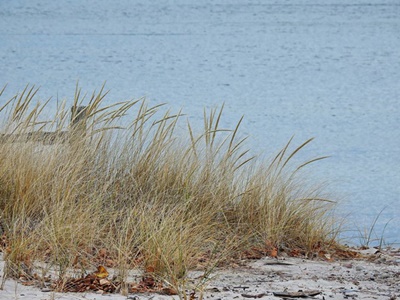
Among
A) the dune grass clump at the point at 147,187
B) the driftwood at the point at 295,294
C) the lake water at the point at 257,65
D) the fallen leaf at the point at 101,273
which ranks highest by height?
the lake water at the point at 257,65

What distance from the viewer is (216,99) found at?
1633 centimetres

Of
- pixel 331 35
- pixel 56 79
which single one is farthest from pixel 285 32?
pixel 56 79

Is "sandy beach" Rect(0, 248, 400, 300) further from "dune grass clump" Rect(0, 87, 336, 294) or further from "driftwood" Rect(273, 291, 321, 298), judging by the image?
"dune grass clump" Rect(0, 87, 336, 294)

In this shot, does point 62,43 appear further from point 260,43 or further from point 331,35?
point 331,35

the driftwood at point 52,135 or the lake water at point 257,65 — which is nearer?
the driftwood at point 52,135

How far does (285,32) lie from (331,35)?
8.99ft

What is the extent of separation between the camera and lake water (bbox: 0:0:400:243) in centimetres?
1179

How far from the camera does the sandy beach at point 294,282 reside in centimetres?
432

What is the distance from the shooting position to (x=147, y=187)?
20.4 feet

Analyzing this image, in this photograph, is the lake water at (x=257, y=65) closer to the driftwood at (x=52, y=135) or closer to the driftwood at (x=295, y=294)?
the driftwood at (x=52, y=135)

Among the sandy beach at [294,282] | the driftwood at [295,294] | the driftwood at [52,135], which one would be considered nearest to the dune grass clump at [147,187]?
the driftwood at [52,135]

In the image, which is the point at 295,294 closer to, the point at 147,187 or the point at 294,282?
the point at 294,282

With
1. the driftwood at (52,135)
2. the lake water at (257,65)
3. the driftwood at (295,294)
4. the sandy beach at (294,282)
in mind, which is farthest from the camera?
the lake water at (257,65)

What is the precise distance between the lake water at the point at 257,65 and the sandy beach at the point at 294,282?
0.96m
